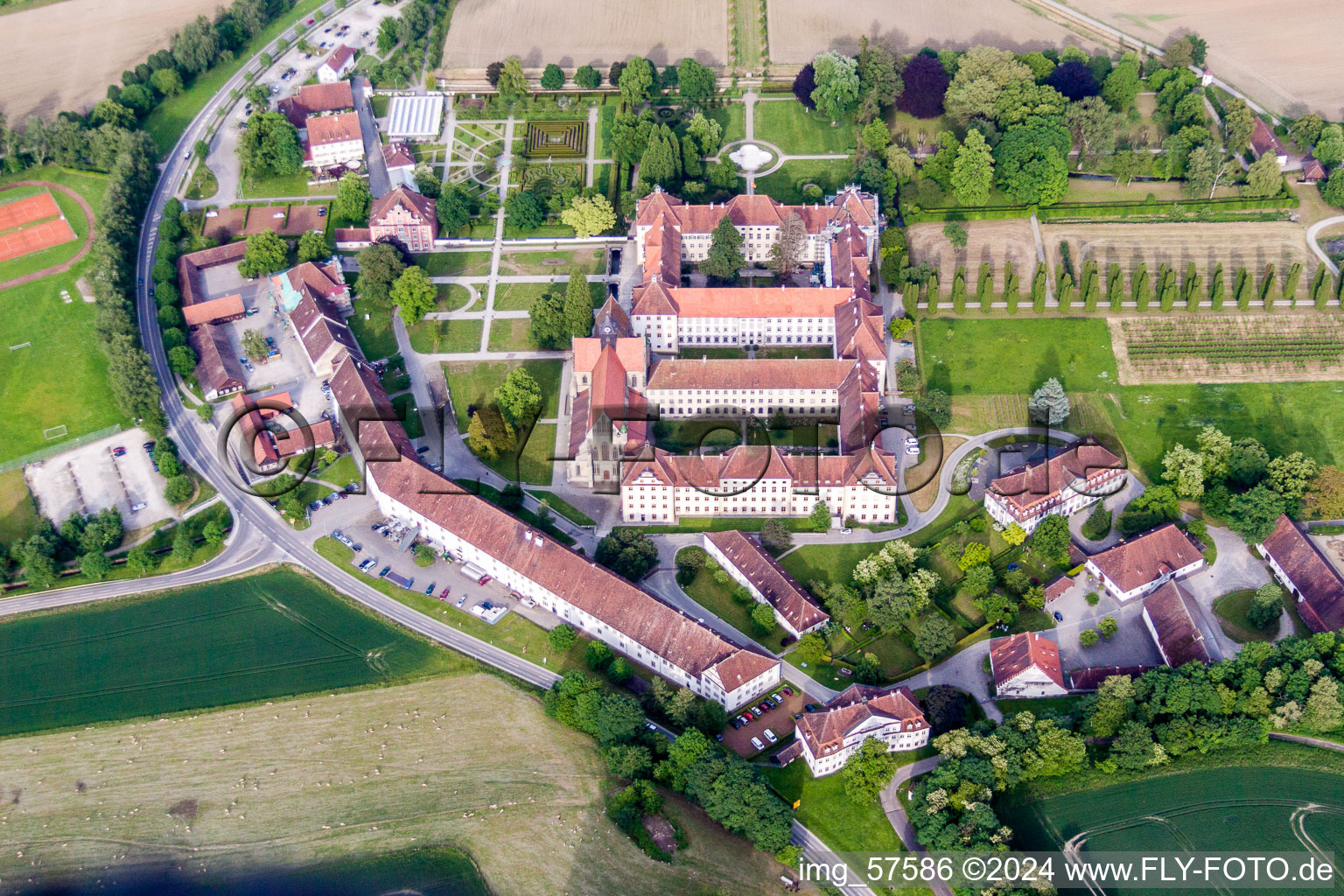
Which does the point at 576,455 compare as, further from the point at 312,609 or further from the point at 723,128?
the point at 723,128

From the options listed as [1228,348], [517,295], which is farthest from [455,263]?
[1228,348]

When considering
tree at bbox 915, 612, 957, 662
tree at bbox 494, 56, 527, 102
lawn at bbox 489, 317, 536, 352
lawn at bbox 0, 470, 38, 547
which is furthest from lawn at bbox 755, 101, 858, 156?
lawn at bbox 0, 470, 38, 547

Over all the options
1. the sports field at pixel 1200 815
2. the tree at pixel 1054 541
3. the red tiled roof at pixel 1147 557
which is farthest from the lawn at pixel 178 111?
the sports field at pixel 1200 815

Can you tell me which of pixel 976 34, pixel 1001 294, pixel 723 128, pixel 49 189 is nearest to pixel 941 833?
pixel 1001 294

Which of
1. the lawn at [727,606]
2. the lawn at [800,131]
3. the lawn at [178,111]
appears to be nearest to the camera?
the lawn at [727,606]

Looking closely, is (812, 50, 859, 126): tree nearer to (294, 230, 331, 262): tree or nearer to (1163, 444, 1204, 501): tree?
(294, 230, 331, 262): tree

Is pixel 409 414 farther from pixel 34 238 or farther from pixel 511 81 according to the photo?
pixel 34 238

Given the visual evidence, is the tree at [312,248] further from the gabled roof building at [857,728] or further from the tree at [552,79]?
the gabled roof building at [857,728]
